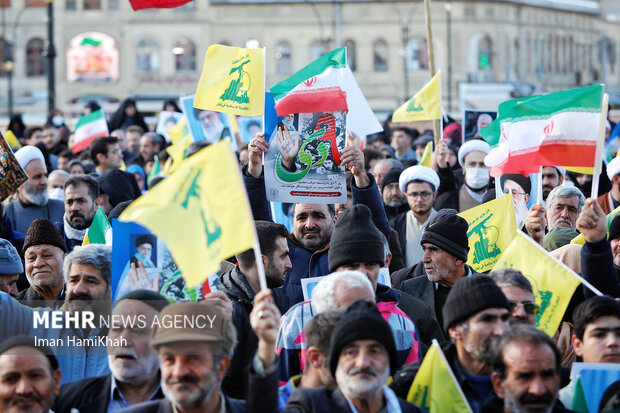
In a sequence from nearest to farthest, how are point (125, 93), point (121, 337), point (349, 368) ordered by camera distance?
point (349, 368) → point (121, 337) → point (125, 93)

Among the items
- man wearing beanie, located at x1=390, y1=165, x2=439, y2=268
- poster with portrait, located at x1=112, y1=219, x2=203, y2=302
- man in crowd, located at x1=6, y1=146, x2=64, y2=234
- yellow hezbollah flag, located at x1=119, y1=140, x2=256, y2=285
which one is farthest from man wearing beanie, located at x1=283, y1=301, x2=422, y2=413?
man in crowd, located at x1=6, y1=146, x2=64, y2=234

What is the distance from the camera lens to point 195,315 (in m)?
4.65

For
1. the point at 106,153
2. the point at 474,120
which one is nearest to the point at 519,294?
the point at 106,153

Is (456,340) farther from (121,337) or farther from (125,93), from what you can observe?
(125,93)

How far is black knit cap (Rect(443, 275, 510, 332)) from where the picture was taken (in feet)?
16.5

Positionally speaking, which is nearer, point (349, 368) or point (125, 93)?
point (349, 368)

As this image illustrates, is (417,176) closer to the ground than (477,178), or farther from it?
farther from it

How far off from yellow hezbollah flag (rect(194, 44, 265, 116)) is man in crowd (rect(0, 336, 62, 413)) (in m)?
3.53

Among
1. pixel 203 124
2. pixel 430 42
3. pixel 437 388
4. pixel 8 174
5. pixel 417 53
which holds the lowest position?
pixel 437 388

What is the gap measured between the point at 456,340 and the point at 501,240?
2.35 meters

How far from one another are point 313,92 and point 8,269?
217cm

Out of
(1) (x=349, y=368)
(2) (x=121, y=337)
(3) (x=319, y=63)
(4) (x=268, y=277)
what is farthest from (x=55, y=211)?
(1) (x=349, y=368)

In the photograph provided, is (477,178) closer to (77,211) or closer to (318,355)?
(77,211)

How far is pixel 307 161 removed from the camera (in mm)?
7203
